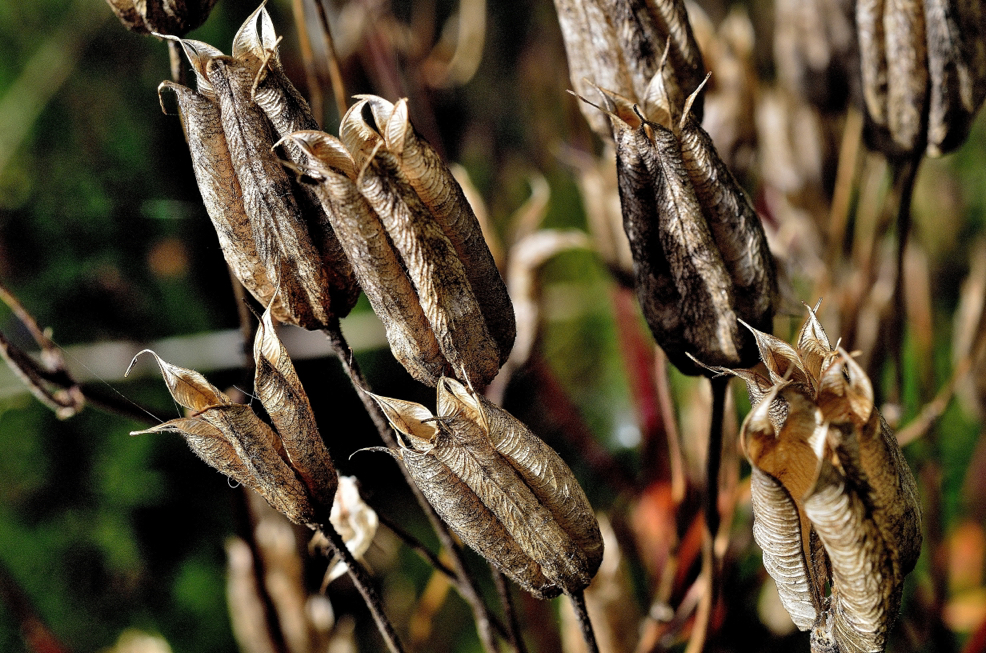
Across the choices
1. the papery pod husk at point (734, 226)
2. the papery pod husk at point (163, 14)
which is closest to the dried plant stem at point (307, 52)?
the papery pod husk at point (163, 14)

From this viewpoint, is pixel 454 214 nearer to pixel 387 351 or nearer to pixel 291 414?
pixel 291 414

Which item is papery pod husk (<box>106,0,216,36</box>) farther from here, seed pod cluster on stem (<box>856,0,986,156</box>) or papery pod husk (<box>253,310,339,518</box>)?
seed pod cluster on stem (<box>856,0,986,156</box>)

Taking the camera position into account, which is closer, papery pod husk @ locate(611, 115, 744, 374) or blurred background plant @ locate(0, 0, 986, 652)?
papery pod husk @ locate(611, 115, 744, 374)

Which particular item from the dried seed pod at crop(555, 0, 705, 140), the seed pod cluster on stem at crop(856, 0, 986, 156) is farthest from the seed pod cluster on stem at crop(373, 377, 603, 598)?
the seed pod cluster on stem at crop(856, 0, 986, 156)

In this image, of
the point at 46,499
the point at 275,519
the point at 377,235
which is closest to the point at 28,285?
the point at 46,499

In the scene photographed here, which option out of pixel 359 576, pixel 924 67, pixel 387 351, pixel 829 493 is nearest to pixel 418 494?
pixel 359 576

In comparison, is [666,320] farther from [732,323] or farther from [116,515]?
[116,515]
